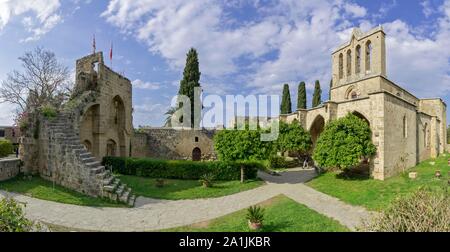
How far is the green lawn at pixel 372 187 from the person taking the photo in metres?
10.4

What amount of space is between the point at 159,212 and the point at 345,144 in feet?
34.4

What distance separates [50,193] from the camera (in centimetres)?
973


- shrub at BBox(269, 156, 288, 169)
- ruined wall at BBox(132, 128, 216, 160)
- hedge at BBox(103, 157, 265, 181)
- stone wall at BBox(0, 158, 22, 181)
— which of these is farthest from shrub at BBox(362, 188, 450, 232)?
ruined wall at BBox(132, 128, 216, 160)

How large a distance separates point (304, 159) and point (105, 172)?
18.5 m

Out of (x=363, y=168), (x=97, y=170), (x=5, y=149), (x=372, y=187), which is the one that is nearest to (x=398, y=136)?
(x=363, y=168)

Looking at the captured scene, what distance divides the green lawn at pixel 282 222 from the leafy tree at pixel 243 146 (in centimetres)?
469

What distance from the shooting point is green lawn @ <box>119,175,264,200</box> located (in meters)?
11.7

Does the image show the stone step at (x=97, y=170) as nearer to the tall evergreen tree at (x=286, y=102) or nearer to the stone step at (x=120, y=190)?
the stone step at (x=120, y=190)

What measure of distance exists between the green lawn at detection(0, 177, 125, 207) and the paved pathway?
329 mm

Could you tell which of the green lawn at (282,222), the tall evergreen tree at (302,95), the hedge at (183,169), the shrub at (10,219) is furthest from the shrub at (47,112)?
the tall evergreen tree at (302,95)

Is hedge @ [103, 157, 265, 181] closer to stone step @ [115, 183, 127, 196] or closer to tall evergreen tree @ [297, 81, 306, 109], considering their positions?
stone step @ [115, 183, 127, 196]
